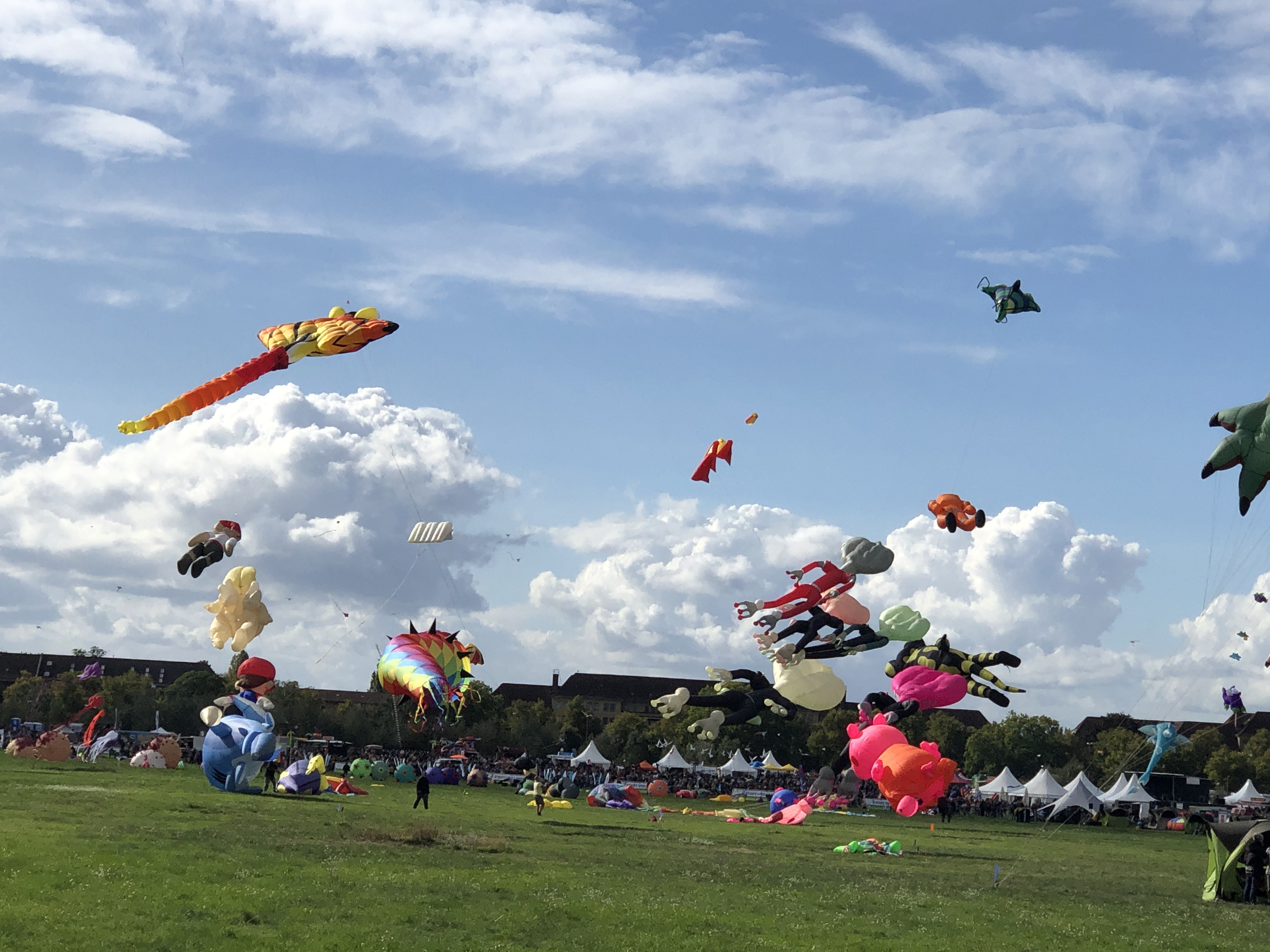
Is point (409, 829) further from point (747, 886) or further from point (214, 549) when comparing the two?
point (214, 549)

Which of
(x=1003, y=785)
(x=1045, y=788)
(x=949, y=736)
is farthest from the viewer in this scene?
(x=949, y=736)

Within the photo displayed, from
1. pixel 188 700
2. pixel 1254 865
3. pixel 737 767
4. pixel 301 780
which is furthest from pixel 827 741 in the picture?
pixel 1254 865

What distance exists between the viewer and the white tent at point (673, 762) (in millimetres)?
Result: 85125

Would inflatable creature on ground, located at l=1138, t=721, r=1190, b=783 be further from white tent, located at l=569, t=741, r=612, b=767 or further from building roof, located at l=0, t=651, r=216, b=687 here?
building roof, located at l=0, t=651, r=216, b=687

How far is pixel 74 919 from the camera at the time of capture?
745 inches

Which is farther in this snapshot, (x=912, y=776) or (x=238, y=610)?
(x=238, y=610)

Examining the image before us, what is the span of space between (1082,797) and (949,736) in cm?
5830

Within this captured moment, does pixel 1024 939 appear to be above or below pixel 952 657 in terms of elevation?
below

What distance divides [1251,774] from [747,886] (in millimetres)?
110408

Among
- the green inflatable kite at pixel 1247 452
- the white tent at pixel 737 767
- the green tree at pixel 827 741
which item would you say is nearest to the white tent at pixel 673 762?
the white tent at pixel 737 767

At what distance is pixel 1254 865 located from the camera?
1157 inches

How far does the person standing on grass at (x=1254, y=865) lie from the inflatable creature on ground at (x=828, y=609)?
16.4 metres

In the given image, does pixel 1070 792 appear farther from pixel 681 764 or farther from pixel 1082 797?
pixel 681 764

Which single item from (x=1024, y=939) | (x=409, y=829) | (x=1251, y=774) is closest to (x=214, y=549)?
(x=409, y=829)
